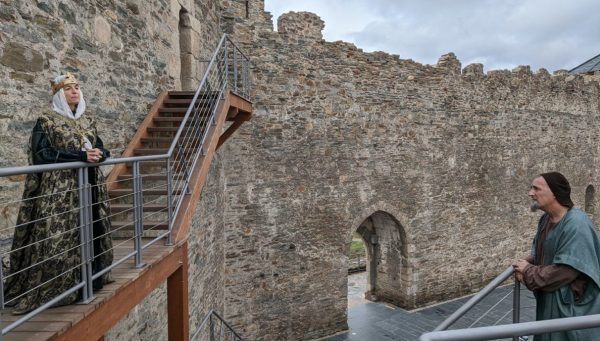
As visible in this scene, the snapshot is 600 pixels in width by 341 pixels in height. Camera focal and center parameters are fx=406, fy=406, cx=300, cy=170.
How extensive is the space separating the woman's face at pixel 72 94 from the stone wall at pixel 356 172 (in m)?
5.67

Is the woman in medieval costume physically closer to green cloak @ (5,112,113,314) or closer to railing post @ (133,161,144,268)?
green cloak @ (5,112,113,314)

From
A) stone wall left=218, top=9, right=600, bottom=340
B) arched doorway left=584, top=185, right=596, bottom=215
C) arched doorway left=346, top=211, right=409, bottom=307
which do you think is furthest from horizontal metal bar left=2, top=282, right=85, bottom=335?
arched doorway left=584, top=185, right=596, bottom=215

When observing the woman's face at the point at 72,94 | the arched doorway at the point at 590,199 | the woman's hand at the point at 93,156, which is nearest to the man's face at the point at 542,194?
the woman's hand at the point at 93,156

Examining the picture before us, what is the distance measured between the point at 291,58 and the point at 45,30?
6.10m

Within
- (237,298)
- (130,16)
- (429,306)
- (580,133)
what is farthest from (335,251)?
(580,133)

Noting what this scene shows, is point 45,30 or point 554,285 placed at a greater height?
→ point 45,30

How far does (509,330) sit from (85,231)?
7.32 feet

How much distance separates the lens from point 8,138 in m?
2.91

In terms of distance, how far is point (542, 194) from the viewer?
9.27 ft

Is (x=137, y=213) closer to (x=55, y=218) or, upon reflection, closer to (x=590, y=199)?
(x=55, y=218)

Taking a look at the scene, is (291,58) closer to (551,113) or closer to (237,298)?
(237,298)

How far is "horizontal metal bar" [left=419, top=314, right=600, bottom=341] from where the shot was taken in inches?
64.7

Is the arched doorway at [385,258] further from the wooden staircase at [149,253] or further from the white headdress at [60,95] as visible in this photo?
the white headdress at [60,95]

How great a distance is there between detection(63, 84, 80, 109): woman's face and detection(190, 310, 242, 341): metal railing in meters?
4.24
